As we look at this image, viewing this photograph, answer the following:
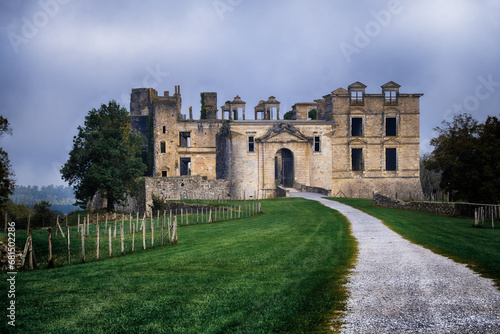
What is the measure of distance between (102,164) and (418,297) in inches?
1655

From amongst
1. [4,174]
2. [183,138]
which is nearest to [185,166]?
[183,138]

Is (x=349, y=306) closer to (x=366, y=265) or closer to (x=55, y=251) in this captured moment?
(x=366, y=265)

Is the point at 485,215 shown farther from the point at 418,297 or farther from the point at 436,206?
the point at 418,297

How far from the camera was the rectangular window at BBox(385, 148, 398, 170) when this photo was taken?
67.2 m

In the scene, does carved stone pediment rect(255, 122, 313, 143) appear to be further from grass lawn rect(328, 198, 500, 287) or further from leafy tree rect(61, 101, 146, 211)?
grass lawn rect(328, 198, 500, 287)

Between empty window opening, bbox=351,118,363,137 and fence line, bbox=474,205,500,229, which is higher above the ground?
empty window opening, bbox=351,118,363,137

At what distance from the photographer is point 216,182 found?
57062 mm

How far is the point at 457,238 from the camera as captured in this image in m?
21.2

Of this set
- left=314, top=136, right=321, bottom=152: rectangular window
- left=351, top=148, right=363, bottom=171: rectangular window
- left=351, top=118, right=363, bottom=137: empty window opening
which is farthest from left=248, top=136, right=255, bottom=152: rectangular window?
left=351, top=148, right=363, bottom=171: rectangular window

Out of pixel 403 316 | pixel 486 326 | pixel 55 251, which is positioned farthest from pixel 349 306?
pixel 55 251

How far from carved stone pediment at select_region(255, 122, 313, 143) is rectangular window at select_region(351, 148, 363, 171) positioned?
8698 mm

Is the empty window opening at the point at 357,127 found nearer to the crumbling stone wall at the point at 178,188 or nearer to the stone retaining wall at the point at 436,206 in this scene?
the crumbling stone wall at the point at 178,188

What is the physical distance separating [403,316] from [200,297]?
4.33 meters

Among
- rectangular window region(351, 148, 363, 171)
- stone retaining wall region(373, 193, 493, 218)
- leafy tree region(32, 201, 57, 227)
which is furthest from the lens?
rectangular window region(351, 148, 363, 171)
